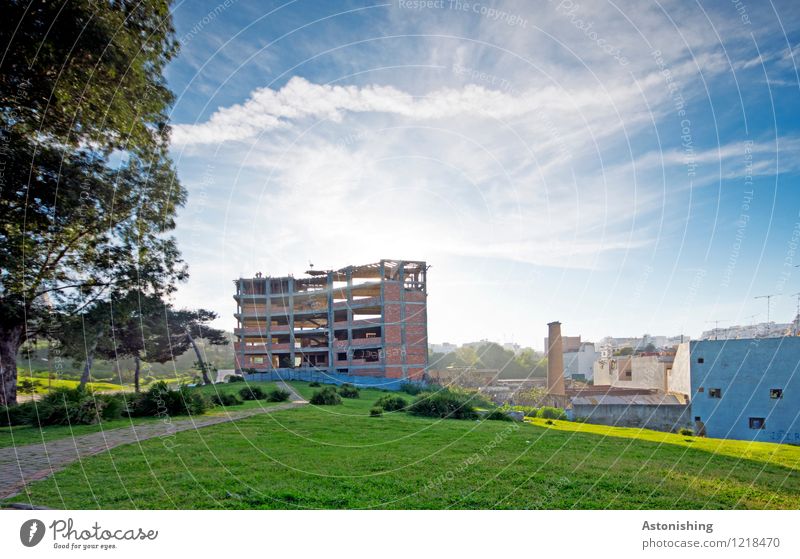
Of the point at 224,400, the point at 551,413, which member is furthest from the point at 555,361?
the point at 224,400

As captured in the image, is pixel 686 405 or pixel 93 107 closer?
pixel 93 107

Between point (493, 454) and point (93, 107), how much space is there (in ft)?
29.8

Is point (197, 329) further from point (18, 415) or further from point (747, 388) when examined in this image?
point (747, 388)

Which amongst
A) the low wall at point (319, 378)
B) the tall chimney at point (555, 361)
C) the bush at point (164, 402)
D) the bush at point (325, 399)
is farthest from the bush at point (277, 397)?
the tall chimney at point (555, 361)

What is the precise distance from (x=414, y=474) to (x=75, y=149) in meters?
8.31

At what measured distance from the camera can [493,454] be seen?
656cm

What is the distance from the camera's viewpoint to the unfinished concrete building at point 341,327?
35531 mm

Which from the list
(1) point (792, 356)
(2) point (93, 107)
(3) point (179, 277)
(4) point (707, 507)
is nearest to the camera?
(4) point (707, 507)

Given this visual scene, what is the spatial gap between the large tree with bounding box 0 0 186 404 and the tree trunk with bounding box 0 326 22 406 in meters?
0.03

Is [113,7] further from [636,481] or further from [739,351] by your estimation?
[739,351]

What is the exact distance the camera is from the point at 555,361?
106 feet

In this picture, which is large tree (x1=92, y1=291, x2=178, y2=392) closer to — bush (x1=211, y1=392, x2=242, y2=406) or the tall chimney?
bush (x1=211, y1=392, x2=242, y2=406)

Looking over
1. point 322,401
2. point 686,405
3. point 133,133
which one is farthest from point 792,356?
point 133,133

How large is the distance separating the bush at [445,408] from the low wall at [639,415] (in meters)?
11.1
